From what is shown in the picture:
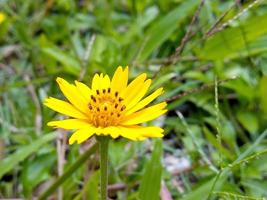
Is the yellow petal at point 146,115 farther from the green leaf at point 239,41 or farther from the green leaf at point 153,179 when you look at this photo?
the green leaf at point 239,41

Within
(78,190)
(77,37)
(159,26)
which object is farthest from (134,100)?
(77,37)

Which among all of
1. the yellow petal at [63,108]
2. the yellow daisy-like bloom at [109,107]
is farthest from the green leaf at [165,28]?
the yellow petal at [63,108]

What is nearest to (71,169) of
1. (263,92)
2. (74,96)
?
(74,96)

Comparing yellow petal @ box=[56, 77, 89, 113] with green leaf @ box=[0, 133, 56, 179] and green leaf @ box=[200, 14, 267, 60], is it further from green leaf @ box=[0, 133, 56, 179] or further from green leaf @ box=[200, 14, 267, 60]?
green leaf @ box=[200, 14, 267, 60]

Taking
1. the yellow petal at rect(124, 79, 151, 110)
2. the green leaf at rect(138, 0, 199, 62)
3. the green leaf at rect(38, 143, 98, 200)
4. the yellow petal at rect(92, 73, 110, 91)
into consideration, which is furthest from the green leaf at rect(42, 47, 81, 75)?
the yellow petal at rect(124, 79, 151, 110)

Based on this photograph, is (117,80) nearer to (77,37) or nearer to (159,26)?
(159,26)
